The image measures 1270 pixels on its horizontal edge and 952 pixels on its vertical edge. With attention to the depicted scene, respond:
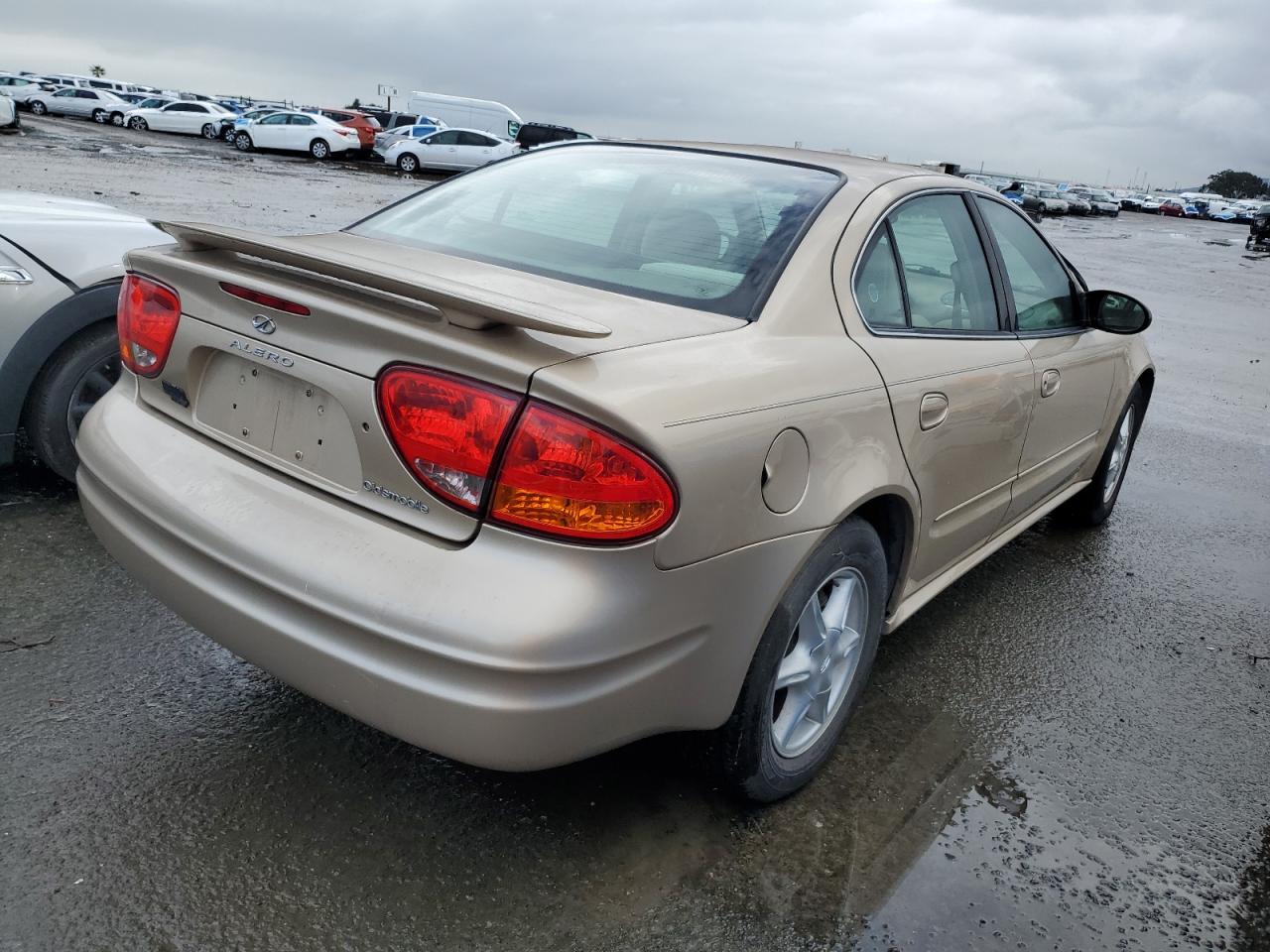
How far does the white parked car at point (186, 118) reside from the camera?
41.8 m

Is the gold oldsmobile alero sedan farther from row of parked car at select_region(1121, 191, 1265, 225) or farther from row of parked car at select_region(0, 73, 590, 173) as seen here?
row of parked car at select_region(1121, 191, 1265, 225)

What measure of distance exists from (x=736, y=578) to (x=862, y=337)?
84 cm

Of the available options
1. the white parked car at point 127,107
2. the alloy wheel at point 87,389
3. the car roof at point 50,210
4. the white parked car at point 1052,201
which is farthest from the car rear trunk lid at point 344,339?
the white parked car at point 1052,201

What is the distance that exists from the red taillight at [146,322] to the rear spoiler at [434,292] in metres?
0.23

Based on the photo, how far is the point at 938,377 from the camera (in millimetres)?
2844

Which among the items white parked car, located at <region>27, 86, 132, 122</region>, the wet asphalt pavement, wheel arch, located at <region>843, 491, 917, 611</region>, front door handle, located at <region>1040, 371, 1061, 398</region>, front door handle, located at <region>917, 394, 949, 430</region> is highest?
front door handle, located at <region>917, 394, 949, 430</region>

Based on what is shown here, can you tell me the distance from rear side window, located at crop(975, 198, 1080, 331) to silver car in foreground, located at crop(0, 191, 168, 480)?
10.3 feet

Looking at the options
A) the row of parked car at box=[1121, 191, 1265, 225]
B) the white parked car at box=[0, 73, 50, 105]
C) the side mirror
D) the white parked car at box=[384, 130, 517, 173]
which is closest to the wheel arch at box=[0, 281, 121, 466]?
the side mirror

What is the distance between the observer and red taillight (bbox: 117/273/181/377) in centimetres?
243

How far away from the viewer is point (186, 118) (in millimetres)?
42125

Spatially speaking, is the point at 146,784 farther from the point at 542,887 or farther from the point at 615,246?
the point at 615,246

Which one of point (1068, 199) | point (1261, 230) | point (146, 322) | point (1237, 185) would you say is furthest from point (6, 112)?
point (1237, 185)

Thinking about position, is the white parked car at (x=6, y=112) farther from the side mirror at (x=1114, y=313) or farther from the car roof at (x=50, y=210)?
the side mirror at (x=1114, y=313)

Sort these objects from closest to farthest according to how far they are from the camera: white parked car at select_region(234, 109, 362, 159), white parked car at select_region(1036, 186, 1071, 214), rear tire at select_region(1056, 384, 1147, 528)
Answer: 1. rear tire at select_region(1056, 384, 1147, 528)
2. white parked car at select_region(234, 109, 362, 159)
3. white parked car at select_region(1036, 186, 1071, 214)
